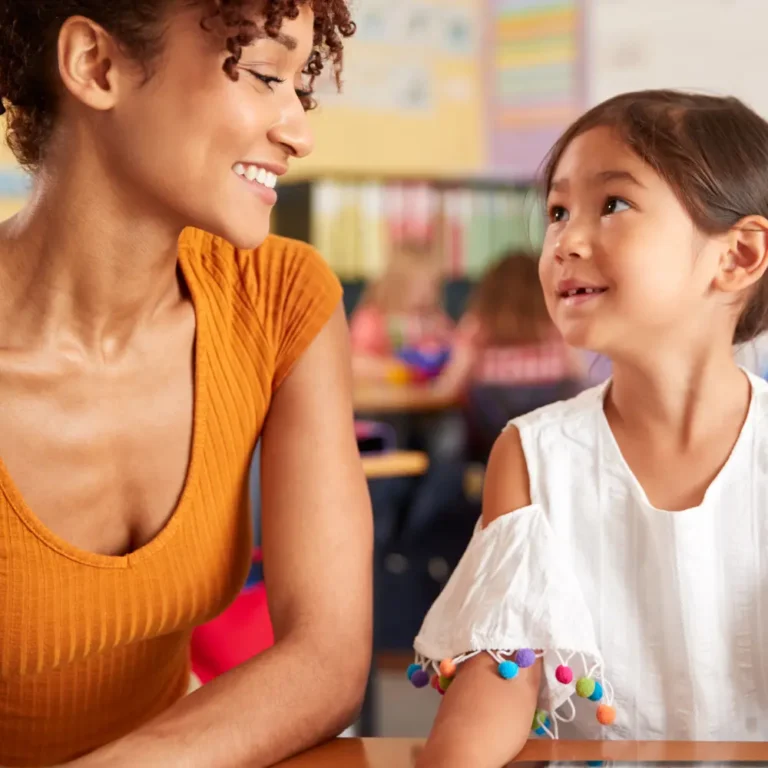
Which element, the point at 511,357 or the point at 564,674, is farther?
the point at 511,357

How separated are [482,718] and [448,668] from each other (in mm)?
77

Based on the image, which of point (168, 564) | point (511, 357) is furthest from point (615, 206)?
point (511, 357)

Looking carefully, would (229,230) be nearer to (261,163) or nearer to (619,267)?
(261,163)

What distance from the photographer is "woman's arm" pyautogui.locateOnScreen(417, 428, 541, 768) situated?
0.88m

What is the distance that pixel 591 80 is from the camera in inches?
215

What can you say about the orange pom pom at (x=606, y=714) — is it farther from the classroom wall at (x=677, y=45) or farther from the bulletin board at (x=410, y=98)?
the bulletin board at (x=410, y=98)

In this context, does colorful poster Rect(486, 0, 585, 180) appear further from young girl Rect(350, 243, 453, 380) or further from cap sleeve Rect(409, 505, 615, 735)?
cap sleeve Rect(409, 505, 615, 735)

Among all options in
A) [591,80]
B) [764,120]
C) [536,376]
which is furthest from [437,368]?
[764,120]

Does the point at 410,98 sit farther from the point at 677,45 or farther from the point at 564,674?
the point at 564,674

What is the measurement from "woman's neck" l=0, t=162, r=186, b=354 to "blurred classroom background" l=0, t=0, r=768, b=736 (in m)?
2.97

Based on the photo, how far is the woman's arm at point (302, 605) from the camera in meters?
0.93

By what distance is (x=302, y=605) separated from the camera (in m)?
1.06

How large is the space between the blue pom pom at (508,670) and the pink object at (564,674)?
0.14ft

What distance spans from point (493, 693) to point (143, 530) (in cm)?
36
